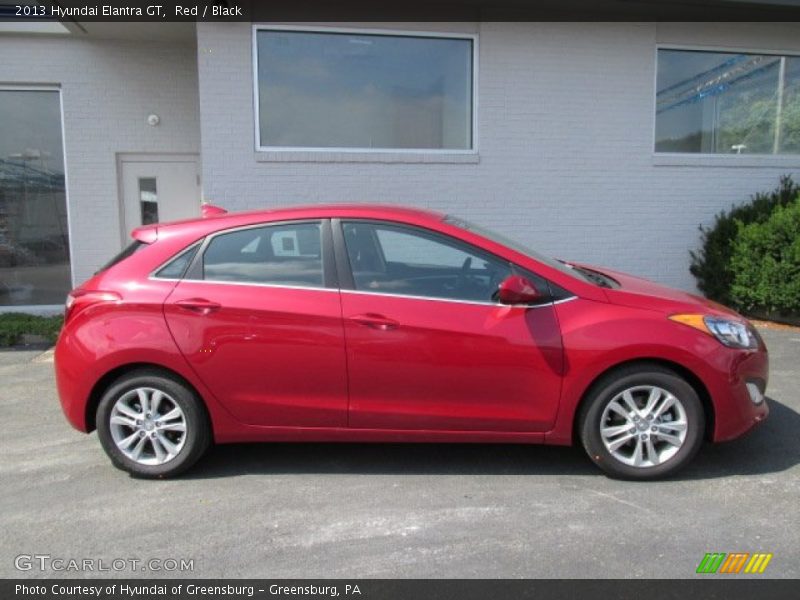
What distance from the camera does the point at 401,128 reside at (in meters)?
8.51

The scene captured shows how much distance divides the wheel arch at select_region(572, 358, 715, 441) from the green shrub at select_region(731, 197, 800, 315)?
16.2 ft

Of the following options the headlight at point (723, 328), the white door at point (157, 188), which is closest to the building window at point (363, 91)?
the white door at point (157, 188)

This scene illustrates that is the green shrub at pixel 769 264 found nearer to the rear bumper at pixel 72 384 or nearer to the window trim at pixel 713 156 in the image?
the window trim at pixel 713 156

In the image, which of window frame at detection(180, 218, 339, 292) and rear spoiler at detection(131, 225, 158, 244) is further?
rear spoiler at detection(131, 225, 158, 244)

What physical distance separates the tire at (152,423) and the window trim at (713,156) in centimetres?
737

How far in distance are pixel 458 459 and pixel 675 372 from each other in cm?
144

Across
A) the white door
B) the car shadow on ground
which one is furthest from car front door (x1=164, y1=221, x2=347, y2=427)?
the white door

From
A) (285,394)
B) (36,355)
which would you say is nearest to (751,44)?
(285,394)

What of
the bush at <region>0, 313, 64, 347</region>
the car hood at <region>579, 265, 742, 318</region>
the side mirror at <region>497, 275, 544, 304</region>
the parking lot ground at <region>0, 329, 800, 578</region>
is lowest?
the parking lot ground at <region>0, 329, 800, 578</region>

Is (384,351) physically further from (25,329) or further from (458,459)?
(25,329)

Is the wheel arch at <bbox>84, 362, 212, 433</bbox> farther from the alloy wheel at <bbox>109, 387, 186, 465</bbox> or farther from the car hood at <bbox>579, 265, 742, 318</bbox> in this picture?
the car hood at <bbox>579, 265, 742, 318</bbox>

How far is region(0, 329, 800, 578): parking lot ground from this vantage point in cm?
303

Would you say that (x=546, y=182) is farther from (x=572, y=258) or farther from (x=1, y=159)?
(x=1, y=159)

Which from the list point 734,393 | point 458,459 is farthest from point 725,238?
point 458,459
